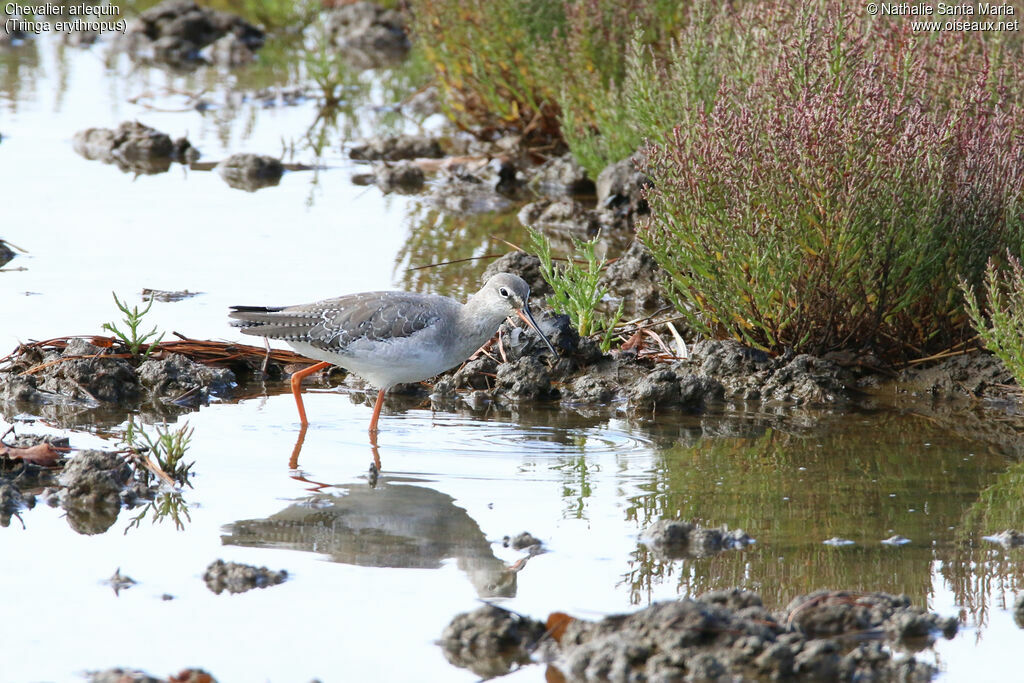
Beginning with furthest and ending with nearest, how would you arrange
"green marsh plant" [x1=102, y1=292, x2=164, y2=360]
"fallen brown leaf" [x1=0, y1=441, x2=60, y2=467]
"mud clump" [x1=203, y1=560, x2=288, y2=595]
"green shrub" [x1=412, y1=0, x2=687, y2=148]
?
1. "green shrub" [x1=412, y1=0, x2=687, y2=148]
2. "green marsh plant" [x1=102, y1=292, x2=164, y2=360]
3. "fallen brown leaf" [x1=0, y1=441, x2=60, y2=467]
4. "mud clump" [x1=203, y1=560, x2=288, y2=595]

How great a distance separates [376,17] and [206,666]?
21854mm

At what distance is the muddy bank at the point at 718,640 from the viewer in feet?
14.3

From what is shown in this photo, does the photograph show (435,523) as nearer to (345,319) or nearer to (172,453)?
(172,453)

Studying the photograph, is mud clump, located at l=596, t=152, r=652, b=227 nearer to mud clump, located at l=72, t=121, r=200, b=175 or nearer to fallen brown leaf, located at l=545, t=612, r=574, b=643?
mud clump, located at l=72, t=121, r=200, b=175

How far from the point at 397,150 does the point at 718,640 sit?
1148 cm

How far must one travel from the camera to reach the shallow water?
4648 mm

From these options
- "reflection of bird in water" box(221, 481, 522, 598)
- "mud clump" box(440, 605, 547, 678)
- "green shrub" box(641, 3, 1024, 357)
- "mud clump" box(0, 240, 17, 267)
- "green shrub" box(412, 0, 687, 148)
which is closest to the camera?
"mud clump" box(440, 605, 547, 678)

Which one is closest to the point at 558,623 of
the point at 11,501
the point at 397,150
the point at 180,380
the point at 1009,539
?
the point at 1009,539

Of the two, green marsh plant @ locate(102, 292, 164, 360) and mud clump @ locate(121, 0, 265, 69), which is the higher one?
mud clump @ locate(121, 0, 265, 69)

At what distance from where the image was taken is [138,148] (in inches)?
584

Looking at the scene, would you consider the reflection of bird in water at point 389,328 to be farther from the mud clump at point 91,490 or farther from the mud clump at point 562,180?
the mud clump at point 562,180

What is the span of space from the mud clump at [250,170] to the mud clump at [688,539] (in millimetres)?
9321

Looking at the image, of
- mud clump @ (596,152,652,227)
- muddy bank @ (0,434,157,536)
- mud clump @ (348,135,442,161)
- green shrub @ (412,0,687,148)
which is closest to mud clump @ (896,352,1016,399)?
mud clump @ (596,152,652,227)

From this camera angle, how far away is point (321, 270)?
10.3 metres
